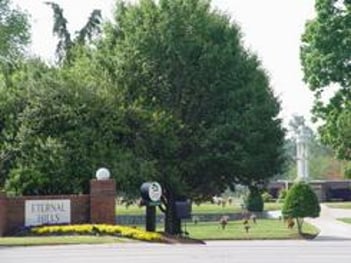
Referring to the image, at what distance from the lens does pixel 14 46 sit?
6259 centimetres

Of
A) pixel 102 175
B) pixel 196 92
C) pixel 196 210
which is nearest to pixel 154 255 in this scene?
pixel 102 175

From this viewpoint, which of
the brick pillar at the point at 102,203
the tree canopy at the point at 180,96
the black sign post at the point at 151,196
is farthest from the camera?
the tree canopy at the point at 180,96

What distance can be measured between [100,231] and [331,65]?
25.1 meters

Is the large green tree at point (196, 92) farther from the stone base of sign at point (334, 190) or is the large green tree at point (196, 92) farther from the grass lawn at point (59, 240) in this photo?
the stone base of sign at point (334, 190)

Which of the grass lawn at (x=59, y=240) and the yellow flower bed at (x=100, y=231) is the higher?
the yellow flower bed at (x=100, y=231)

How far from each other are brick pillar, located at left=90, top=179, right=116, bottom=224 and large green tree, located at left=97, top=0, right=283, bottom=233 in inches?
360

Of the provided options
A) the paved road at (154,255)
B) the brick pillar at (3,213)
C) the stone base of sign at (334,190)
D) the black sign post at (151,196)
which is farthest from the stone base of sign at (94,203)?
the stone base of sign at (334,190)

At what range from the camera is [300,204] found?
47.5 m

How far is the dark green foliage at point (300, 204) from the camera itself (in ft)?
155

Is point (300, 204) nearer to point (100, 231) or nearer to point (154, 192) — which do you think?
point (154, 192)

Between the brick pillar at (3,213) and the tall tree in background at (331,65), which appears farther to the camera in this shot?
the tall tree in background at (331,65)

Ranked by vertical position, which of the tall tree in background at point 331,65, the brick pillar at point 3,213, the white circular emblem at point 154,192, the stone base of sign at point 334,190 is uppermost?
the tall tree in background at point 331,65

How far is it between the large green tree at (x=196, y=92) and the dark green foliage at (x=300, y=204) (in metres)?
5.59

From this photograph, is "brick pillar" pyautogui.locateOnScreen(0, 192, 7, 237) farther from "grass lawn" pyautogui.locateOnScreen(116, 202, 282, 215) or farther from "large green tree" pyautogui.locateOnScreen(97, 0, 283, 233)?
"grass lawn" pyautogui.locateOnScreen(116, 202, 282, 215)
